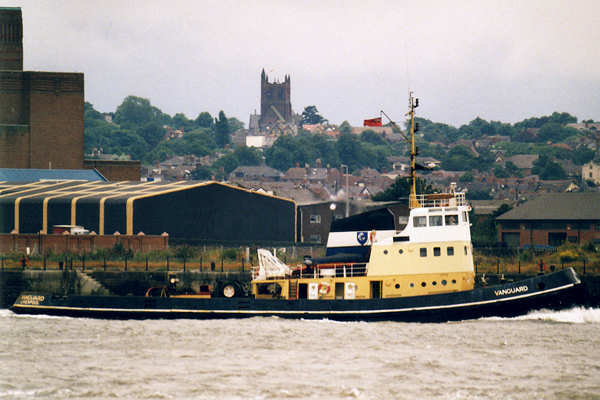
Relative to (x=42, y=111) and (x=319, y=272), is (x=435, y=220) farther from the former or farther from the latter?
(x=42, y=111)

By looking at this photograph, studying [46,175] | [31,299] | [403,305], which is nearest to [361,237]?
[403,305]

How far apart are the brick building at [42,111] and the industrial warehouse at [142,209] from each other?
16389mm

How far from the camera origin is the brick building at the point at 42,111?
348 feet

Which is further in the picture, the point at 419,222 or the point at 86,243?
the point at 86,243

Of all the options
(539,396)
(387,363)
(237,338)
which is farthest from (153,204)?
(539,396)

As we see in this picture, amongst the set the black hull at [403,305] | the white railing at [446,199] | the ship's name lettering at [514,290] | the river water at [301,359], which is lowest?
the river water at [301,359]

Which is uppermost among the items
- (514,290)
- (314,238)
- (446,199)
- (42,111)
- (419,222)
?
(42,111)

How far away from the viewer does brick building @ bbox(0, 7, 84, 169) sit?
10594 centimetres

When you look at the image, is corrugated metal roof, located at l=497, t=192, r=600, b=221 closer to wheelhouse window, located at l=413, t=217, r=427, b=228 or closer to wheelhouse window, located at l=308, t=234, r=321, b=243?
wheelhouse window, located at l=308, t=234, r=321, b=243

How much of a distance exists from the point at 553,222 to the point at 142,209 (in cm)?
3657

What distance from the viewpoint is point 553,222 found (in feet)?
302

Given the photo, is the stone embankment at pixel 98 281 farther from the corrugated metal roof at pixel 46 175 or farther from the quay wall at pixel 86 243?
the corrugated metal roof at pixel 46 175

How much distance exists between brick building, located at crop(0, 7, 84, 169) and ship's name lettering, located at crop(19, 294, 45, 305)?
53599mm

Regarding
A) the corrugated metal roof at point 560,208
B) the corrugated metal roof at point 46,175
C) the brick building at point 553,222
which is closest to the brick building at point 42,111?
the corrugated metal roof at point 46,175
